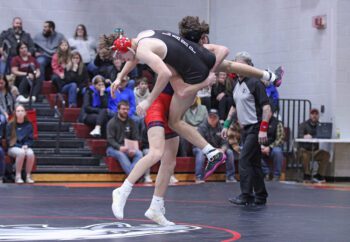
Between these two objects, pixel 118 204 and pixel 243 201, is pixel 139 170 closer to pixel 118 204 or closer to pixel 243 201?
pixel 118 204

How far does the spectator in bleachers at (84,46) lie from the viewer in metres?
15.3

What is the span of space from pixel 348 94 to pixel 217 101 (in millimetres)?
2239

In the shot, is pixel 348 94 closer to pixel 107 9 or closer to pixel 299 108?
pixel 299 108

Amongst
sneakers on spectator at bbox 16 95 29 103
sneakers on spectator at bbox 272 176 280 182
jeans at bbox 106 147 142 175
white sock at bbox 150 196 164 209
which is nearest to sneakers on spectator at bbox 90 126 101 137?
jeans at bbox 106 147 142 175

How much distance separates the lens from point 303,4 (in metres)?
15.2

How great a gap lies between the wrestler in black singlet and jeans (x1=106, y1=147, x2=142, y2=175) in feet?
20.0

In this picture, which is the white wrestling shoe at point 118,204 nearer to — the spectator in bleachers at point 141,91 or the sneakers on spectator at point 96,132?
the sneakers on spectator at point 96,132

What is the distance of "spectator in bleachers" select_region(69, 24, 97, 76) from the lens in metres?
15.3

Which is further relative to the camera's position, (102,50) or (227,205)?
(227,205)

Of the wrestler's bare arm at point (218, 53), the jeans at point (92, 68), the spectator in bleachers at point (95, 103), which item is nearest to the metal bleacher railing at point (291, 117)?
the spectator in bleachers at point (95, 103)

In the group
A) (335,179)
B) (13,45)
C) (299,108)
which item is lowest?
(335,179)

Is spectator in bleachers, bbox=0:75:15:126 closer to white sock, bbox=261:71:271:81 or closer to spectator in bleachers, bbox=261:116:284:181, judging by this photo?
spectator in bleachers, bbox=261:116:284:181

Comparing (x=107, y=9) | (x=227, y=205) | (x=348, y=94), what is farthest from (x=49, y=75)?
(x=227, y=205)

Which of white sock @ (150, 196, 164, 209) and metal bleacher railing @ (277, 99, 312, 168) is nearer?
white sock @ (150, 196, 164, 209)
